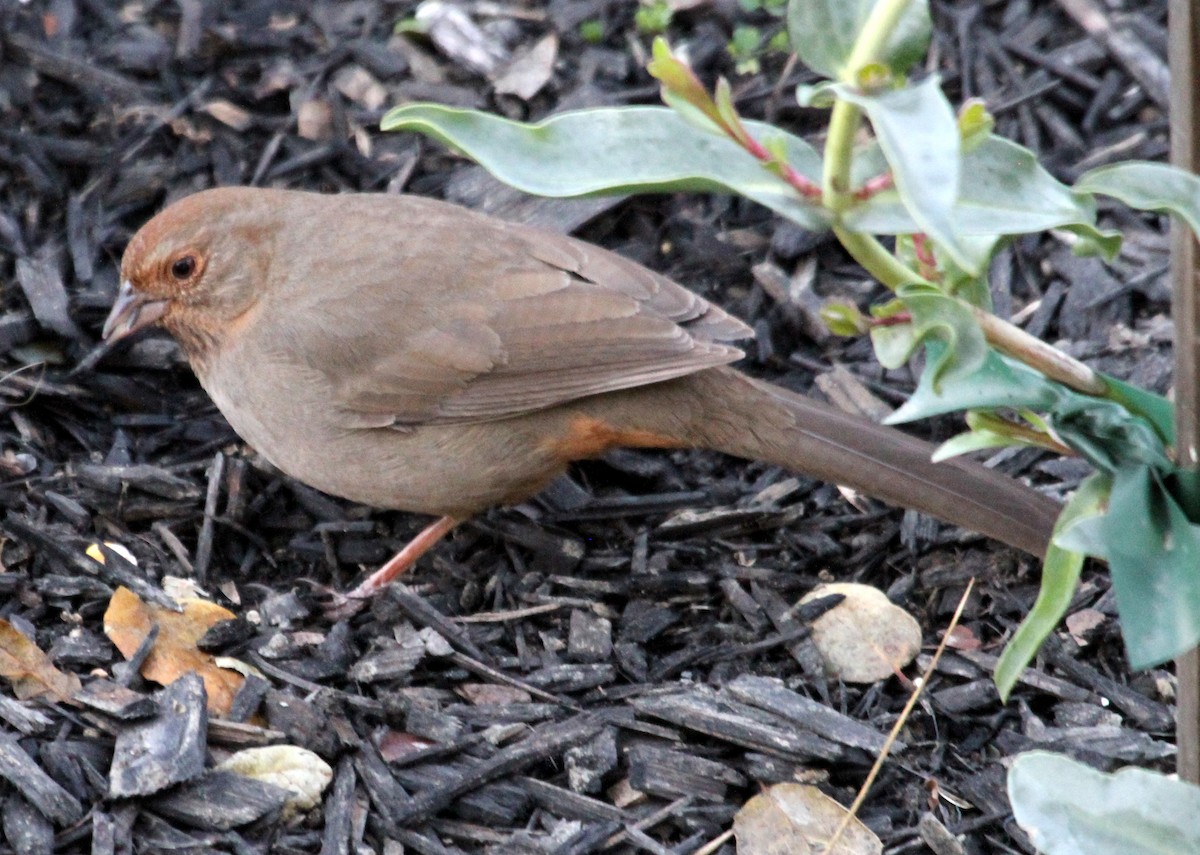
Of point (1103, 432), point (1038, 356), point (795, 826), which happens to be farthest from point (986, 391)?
point (795, 826)

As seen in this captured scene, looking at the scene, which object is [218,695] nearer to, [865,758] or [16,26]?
[865,758]

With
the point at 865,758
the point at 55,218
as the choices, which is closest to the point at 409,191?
the point at 55,218

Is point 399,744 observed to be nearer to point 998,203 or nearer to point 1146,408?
point 1146,408

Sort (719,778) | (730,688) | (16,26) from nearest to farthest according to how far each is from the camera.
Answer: (719,778) < (730,688) < (16,26)

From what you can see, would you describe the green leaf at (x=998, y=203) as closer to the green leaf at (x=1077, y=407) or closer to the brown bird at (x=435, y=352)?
the green leaf at (x=1077, y=407)

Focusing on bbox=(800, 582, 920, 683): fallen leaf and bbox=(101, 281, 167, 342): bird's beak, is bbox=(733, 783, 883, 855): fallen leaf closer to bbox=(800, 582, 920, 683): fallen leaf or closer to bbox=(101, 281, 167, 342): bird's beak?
bbox=(800, 582, 920, 683): fallen leaf

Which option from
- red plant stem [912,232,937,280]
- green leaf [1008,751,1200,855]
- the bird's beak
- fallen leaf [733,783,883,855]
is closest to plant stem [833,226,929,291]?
red plant stem [912,232,937,280]

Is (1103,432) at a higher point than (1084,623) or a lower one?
higher
